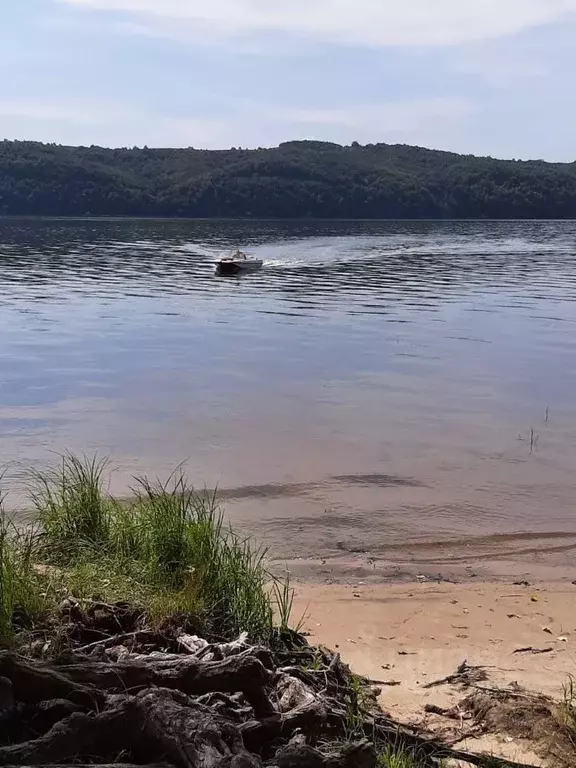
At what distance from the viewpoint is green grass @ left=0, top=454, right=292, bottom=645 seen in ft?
Answer: 16.1

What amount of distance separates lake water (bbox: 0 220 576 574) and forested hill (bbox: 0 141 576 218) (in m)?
85.2

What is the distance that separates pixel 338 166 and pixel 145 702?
14226 cm

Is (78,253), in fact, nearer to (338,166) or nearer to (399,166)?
(338,166)

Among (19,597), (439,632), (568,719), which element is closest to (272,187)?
(439,632)

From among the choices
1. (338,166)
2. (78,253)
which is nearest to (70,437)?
(78,253)

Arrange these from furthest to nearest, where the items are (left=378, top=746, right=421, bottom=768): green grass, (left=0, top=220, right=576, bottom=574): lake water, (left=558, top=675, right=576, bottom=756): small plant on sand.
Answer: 1. (left=0, top=220, right=576, bottom=574): lake water
2. (left=558, top=675, right=576, bottom=756): small plant on sand
3. (left=378, top=746, right=421, bottom=768): green grass

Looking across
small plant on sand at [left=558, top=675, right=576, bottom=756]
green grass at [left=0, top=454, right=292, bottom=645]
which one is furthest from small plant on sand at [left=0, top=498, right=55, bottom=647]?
small plant on sand at [left=558, top=675, right=576, bottom=756]

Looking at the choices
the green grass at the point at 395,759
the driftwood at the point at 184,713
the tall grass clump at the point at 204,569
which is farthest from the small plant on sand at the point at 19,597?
the green grass at the point at 395,759

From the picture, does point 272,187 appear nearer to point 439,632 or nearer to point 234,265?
point 234,265

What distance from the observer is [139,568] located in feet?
18.7

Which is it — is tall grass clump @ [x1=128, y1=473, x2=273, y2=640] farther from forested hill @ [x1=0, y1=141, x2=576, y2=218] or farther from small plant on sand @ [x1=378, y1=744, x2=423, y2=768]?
forested hill @ [x1=0, y1=141, x2=576, y2=218]

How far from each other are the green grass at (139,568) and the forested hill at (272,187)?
377 feet

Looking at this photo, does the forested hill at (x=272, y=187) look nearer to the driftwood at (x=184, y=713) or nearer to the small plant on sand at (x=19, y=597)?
the small plant on sand at (x=19, y=597)

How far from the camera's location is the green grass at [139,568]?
16.1ft
